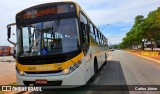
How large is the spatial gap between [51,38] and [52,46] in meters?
0.30

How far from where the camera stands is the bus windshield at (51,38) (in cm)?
851

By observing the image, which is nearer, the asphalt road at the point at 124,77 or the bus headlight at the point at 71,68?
the bus headlight at the point at 71,68

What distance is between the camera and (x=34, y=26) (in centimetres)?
900

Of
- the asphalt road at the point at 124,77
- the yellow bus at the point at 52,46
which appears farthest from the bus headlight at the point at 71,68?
the asphalt road at the point at 124,77

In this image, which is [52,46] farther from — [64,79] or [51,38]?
[64,79]

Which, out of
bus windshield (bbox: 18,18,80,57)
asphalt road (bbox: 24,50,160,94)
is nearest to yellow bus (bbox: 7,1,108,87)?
bus windshield (bbox: 18,18,80,57)

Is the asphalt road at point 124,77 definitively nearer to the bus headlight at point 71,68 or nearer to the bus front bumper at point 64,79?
the bus front bumper at point 64,79

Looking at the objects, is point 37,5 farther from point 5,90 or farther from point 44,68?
point 5,90

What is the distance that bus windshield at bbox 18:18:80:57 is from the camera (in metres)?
8.51

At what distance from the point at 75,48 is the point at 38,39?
4.62ft

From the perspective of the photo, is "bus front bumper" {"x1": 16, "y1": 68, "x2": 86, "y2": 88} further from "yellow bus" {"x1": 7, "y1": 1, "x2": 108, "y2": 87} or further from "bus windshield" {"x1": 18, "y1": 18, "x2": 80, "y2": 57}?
"bus windshield" {"x1": 18, "y1": 18, "x2": 80, "y2": 57}

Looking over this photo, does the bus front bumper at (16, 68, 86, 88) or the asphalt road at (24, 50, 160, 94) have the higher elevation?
the bus front bumper at (16, 68, 86, 88)

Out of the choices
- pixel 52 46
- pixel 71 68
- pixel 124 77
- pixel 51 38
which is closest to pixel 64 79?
pixel 71 68

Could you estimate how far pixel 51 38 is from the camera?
8.62 m
